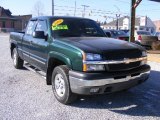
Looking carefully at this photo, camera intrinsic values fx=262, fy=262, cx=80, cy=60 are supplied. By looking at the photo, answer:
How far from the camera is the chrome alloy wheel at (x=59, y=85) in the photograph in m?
5.36

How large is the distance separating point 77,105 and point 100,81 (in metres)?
0.97

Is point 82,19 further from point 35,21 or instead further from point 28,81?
point 28,81

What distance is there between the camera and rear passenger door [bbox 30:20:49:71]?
609 centimetres

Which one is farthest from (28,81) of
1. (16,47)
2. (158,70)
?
(158,70)

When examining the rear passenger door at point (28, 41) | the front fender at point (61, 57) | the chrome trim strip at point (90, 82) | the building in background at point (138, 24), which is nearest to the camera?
the chrome trim strip at point (90, 82)

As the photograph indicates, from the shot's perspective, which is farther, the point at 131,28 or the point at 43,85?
the point at 131,28

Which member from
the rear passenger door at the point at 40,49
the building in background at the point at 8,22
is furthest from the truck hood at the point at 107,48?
the building in background at the point at 8,22

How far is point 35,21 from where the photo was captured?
23.7 feet

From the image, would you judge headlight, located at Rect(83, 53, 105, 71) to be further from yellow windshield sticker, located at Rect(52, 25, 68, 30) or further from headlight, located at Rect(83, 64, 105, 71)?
yellow windshield sticker, located at Rect(52, 25, 68, 30)

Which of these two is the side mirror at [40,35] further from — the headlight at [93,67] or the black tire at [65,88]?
the headlight at [93,67]

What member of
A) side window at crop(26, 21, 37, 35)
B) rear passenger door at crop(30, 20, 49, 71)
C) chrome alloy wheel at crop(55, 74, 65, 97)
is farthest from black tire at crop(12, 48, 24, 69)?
chrome alloy wheel at crop(55, 74, 65, 97)

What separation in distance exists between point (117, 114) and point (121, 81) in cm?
62

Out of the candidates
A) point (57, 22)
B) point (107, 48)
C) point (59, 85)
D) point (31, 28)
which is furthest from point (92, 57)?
point (31, 28)

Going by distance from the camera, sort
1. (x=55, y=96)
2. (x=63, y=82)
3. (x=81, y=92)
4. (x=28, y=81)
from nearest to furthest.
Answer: (x=81, y=92)
(x=63, y=82)
(x=55, y=96)
(x=28, y=81)
